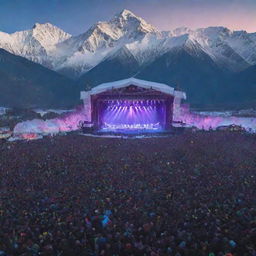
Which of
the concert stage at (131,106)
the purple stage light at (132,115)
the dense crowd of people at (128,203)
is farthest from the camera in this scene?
the purple stage light at (132,115)

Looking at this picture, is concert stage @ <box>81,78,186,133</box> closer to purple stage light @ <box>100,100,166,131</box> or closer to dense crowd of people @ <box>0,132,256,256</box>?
purple stage light @ <box>100,100,166,131</box>

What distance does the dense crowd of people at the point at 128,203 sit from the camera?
22.8 feet

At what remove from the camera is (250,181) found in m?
12.6

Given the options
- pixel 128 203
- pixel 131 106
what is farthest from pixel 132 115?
pixel 128 203

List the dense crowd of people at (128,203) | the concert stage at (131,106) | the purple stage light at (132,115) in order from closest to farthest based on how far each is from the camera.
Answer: the dense crowd of people at (128,203)
the concert stage at (131,106)
the purple stage light at (132,115)

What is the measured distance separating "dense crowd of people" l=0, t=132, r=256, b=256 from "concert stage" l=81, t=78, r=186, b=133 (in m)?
16.2

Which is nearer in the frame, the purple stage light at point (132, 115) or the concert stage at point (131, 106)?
the concert stage at point (131, 106)

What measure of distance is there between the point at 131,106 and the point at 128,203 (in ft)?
94.3

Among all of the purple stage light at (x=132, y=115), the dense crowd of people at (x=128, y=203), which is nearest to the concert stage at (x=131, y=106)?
the purple stage light at (x=132, y=115)

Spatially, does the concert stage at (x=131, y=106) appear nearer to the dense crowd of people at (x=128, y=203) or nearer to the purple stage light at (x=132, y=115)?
the purple stage light at (x=132, y=115)

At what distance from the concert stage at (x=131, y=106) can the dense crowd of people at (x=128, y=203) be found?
53.1ft

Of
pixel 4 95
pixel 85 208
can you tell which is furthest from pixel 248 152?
pixel 4 95

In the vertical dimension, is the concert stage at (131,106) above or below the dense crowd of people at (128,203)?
above

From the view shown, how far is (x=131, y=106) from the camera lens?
38094mm
